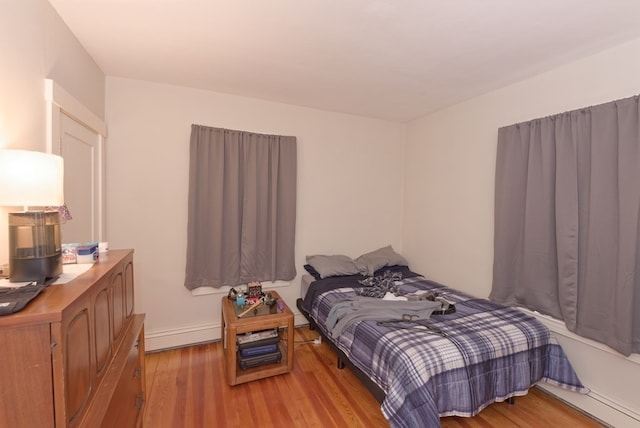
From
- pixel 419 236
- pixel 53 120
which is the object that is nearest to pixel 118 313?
pixel 53 120

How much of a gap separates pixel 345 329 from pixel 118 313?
57.6 inches

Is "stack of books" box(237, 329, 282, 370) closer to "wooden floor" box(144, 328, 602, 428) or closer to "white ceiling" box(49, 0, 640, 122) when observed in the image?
"wooden floor" box(144, 328, 602, 428)

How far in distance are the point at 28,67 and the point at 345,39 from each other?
1670 mm

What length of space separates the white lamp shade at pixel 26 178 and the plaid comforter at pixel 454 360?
1.84 metres

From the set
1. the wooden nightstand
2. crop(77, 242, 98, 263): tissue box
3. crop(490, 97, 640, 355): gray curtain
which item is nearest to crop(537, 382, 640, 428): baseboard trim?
crop(490, 97, 640, 355): gray curtain

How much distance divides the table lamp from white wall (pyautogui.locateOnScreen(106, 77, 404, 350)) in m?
1.55

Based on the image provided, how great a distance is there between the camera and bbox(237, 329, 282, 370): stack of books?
222 centimetres

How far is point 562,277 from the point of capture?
2021mm

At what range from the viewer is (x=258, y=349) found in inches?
89.0

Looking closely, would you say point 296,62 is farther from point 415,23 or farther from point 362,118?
point 362,118

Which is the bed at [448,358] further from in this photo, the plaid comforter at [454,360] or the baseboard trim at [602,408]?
the baseboard trim at [602,408]

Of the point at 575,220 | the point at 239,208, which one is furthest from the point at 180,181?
the point at 575,220

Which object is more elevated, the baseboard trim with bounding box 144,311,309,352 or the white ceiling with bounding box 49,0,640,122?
the white ceiling with bounding box 49,0,640,122

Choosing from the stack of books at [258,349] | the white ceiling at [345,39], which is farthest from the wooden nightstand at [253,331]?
the white ceiling at [345,39]
